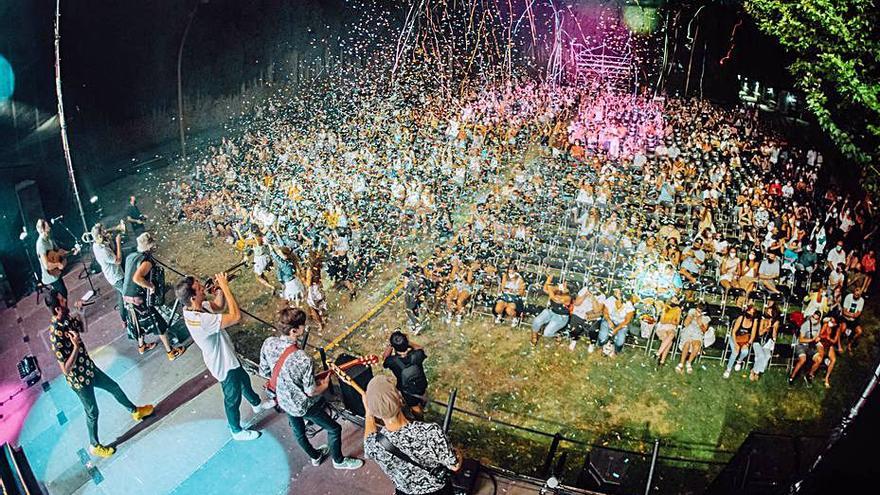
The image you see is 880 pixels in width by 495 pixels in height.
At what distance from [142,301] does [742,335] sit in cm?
1018

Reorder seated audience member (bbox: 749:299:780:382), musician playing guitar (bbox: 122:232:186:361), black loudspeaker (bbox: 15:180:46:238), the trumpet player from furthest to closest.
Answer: black loudspeaker (bbox: 15:180:46:238) → seated audience member (bbox: 749:299:780:382) → the trumpet player → musician playing guitar (bbox: 122:232:186:361)

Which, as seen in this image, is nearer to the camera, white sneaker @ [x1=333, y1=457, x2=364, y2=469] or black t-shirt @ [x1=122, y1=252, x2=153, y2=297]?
white sneaker @ [x1=333, y1=457, x2=364, y2=469]

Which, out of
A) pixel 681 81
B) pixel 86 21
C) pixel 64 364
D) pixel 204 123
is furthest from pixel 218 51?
pixel 681 81

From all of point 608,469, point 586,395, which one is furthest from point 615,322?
point 608,469

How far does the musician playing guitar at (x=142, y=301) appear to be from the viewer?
7676 millimetres

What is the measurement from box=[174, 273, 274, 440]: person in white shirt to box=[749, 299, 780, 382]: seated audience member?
863 cm

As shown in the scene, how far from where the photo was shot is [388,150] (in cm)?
1806

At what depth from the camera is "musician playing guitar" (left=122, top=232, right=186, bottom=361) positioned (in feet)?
25.2

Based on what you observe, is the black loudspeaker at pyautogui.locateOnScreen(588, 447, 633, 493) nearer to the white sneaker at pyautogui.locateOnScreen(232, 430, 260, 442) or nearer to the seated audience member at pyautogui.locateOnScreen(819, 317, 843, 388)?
the white sneaker at pyautogui.locateOnScreen(232, 430, 260, 442)

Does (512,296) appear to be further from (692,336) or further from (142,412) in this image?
(142,412)

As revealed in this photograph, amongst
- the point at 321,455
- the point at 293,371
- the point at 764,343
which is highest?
the point at 293,371

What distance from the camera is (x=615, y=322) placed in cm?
988

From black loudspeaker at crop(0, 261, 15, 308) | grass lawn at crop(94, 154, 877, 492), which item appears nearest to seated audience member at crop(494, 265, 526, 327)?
grass lawn at crop(94, 154, 877, 492)

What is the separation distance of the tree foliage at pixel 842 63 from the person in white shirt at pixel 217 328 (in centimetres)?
1211
